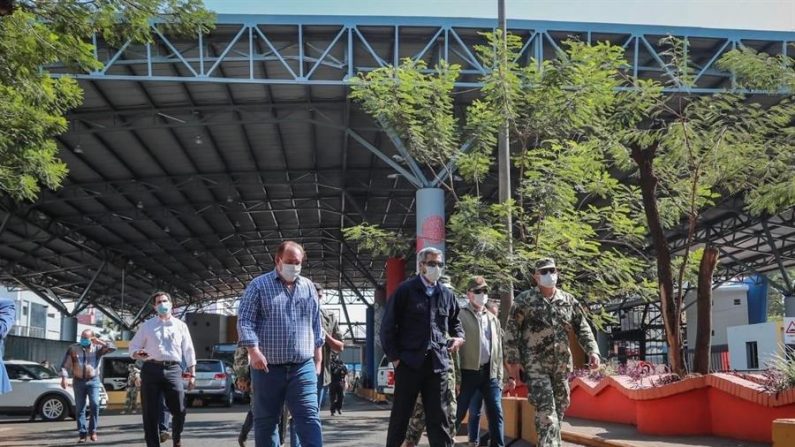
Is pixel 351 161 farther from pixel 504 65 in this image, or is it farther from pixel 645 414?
pixel 645 414

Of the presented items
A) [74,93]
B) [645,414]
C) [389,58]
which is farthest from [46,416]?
[645,414]

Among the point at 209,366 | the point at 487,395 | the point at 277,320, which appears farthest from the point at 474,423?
the point at 209,366

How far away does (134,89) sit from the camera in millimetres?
23578

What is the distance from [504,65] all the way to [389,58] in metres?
10.8

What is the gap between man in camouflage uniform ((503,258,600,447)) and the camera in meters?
7.25

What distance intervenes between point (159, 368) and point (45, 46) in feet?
15.8

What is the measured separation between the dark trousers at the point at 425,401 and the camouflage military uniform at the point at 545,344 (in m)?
1.02

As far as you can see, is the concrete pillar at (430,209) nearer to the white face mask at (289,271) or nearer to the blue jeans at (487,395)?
the blue jeans at (487,395)

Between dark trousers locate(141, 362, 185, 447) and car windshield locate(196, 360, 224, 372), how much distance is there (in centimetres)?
2031

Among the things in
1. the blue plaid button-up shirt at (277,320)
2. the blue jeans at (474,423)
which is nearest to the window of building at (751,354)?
the blue jeans at (474,423)

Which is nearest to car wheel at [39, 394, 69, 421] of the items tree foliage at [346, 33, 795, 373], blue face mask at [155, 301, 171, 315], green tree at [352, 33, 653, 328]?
green tree at [352, 33, 653, 328]

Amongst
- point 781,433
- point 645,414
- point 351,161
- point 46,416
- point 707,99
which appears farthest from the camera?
point 351,161

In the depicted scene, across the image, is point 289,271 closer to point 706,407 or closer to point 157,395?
point 157,395

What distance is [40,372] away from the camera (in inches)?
838
